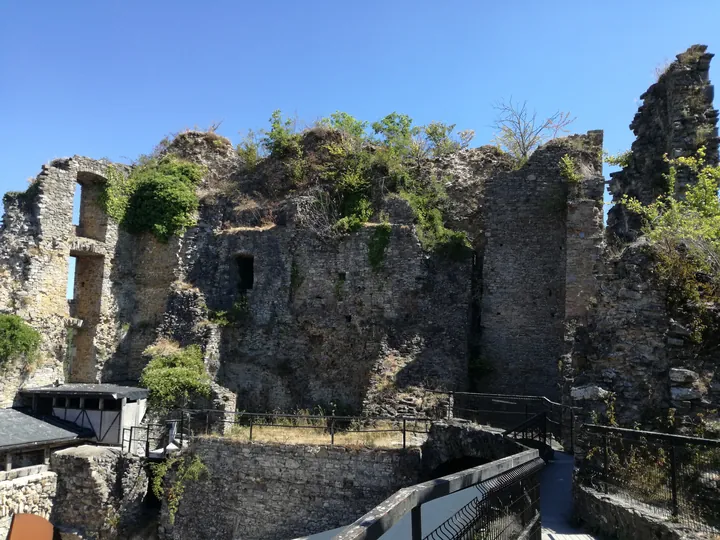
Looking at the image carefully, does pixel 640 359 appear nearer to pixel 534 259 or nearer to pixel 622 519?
pixel 622 519

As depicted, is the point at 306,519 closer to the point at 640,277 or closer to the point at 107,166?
the point at 640,277

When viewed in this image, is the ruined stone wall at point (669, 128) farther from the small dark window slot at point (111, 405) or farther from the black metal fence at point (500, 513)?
the small dark window slot at point (111, 405)

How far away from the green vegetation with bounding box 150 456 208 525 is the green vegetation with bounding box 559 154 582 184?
12.9 m

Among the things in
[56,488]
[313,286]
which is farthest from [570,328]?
[56,488]

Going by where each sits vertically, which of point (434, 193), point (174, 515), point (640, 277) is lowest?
point (174, 515)

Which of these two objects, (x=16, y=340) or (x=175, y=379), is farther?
(x=175, y=379)

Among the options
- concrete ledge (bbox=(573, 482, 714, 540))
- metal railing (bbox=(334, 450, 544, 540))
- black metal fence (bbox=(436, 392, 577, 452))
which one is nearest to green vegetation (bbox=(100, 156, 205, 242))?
black metal fence (bbox=(436, 392, 577, 452))

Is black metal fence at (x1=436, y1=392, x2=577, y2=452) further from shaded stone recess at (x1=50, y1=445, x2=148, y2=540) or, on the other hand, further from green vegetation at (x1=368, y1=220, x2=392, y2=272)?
shaded stone recess at (x1=50, y1=445, x2=148, y2=540)

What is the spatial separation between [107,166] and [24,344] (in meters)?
7.17

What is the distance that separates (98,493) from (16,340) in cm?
555

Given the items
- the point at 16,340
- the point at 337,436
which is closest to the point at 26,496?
the point at 16,340

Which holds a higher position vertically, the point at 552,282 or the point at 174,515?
the point at 552,282

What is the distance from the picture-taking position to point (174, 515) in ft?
43.9

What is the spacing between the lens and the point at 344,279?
1812 cm
